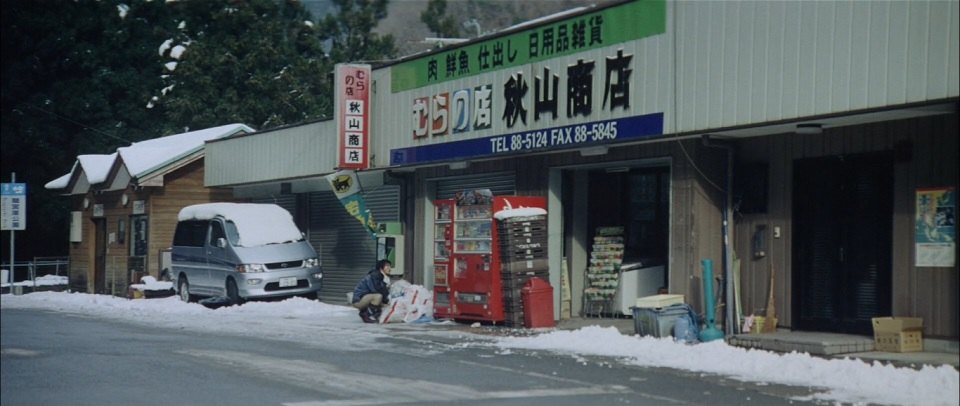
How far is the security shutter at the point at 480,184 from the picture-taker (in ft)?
74.6

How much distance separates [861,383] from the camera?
11.8m

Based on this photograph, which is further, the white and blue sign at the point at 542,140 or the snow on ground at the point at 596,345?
the white and blue sign at the point at 542,140

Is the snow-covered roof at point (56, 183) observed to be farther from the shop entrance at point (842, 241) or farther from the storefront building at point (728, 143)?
the shop entrance at point (842, 241)

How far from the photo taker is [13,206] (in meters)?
5.14

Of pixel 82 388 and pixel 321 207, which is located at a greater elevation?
pixel 321 207

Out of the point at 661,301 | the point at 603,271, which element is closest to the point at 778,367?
the point at 661,301

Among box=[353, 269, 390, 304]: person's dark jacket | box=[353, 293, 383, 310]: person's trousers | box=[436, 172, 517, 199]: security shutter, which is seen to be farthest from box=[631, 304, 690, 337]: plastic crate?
box=[353, 269, 390, 304]: person's dark jacket

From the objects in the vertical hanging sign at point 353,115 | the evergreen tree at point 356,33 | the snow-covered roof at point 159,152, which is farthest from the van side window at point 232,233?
the evergreen tree at point 356,33

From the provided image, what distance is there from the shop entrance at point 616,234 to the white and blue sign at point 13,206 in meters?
15.4

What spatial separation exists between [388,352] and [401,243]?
1052cm

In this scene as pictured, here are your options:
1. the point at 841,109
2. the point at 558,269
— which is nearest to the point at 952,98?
the point at 841,109

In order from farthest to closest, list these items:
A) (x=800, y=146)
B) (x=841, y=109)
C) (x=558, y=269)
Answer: (x=558, y=269), (x=800, y=146), (x=841, y=109)

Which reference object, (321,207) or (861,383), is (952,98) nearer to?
(861,383)

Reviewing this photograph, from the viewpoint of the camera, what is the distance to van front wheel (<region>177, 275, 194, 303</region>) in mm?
28594
